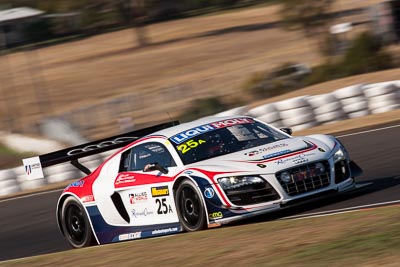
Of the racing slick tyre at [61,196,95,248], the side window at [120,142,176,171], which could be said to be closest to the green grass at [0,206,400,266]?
the side window at [120,142,176,171]

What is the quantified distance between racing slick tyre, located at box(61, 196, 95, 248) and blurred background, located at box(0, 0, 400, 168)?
4.06 metres

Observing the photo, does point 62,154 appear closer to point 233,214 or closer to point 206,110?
point 233,214

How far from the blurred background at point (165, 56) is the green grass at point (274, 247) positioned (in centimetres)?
608

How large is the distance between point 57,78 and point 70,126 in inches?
832

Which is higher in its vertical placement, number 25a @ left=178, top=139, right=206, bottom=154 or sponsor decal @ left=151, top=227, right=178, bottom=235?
number 25a @ left=178, top=139, right=206, bottom=154

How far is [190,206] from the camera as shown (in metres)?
9.81

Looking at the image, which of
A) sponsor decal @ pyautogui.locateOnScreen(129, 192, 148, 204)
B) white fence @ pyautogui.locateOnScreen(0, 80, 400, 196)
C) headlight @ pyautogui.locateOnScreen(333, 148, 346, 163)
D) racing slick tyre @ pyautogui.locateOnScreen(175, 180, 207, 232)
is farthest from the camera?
white fence @ pyautogui.locateOnScreen(0, 80, 400, 196)

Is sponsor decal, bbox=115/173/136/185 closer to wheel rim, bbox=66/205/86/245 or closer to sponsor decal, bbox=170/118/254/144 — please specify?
sponsor decal, bbox=170/118/254/144

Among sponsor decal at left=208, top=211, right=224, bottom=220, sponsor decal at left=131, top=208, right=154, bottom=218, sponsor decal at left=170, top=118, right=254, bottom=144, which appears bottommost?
sponsor decal at left=208, top=211, right=224, bottom=220

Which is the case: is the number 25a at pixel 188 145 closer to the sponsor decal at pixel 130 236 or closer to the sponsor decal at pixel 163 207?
the sponsor decal at pixel 163 207

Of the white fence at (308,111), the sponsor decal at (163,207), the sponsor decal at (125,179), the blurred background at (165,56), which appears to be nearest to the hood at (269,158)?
the sponsor decal at (163,207)

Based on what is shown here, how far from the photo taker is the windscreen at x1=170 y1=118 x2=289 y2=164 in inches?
405

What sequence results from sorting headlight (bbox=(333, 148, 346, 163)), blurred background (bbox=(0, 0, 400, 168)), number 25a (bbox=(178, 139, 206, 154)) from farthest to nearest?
blurred background (bbox=(0, 0, 400, 168)) < number 25a (bbox=(178, 139, 206, 154)) < headlight (bbox=(333, 148, 346, 163))

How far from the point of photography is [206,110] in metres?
25.4
